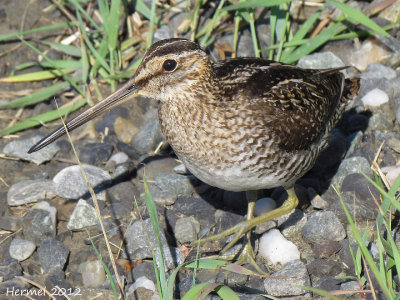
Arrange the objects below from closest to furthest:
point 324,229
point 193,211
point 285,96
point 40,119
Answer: point 285,96, point 324,229, point 193,211, point 40,119

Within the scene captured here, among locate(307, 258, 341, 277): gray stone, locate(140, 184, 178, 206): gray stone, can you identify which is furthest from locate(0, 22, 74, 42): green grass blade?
locate(307, 258, 341, 277): gray stone

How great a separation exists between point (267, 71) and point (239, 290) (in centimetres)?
153

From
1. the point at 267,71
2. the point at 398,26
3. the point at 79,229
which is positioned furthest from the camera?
the point at 398,26


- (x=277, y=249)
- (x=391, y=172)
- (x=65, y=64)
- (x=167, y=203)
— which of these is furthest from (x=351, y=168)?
(x=65, y=64)

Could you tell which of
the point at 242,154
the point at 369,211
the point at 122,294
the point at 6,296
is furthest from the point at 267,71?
the point at 6,296

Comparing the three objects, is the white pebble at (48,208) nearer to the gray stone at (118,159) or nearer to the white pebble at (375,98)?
the gray stone at (118,159)

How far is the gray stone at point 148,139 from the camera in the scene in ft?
19.1

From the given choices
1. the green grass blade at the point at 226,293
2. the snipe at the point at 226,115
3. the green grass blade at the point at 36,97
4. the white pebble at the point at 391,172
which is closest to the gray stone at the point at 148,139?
the green grass blade at the point at 36,97

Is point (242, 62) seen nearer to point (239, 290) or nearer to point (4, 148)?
point (239, 290)

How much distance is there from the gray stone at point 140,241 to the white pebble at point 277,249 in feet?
2.32

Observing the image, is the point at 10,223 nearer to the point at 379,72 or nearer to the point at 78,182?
the point at 78,182

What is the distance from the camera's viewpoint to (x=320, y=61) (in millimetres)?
6211

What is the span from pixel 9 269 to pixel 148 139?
5.42ft

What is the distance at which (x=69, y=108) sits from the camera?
20.1 ft
